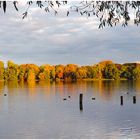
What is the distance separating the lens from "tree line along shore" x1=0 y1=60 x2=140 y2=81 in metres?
171

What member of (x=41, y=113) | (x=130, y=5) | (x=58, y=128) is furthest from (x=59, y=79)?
(x=130, y=5)

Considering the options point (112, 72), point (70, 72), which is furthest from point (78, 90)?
point (112, 72)

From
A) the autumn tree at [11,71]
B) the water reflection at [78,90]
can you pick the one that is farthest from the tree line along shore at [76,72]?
the water reflection at [78,90]

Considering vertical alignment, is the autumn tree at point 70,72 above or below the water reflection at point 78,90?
above

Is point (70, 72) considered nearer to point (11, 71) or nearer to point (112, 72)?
point (112, 72)

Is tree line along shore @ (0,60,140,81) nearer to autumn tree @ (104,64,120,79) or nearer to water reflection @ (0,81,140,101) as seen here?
autumn tree @ (104,64,120,79)

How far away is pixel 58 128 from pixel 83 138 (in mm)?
4644

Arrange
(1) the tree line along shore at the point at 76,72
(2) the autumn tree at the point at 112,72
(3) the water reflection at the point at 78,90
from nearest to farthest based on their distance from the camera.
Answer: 1. (3) the water reflection at the point at 78,90
2. (1) the tree line along shore at the point at 76,72
3. (2) the autumn tree at the point at 112,72

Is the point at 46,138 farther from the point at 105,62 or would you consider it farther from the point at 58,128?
the point at 105,62

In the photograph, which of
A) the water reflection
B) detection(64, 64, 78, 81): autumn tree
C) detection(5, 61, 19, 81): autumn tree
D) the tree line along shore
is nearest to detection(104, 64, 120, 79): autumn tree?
the tree line along shore

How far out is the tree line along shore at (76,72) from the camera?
17138 cm

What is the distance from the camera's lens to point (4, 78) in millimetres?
171000

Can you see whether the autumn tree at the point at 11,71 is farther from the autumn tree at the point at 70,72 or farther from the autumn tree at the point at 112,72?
the autumn tree at the point at 112,72

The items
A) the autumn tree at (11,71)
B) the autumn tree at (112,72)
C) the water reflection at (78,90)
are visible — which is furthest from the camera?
the autumn tree at (112,72)
